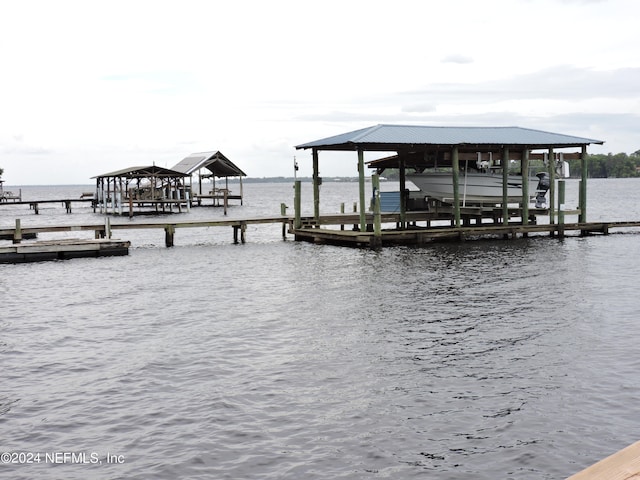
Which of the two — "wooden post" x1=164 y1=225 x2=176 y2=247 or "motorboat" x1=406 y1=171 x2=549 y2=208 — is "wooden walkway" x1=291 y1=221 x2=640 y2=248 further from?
"wooden post" x1=164 y1=225 x2=176 y2=247

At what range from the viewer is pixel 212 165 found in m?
76.2

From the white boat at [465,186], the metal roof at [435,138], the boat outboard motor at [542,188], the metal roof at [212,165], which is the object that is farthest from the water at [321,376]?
the metal roof at [212,165]

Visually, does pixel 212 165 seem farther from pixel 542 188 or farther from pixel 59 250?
pixel 59 250

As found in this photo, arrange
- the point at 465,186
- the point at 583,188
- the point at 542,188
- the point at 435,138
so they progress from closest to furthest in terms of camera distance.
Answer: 1. the point at 435,138
2. the point at 465,186
3. the point at 583,188
4. the point at 542,188

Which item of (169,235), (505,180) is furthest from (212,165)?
(505,180)

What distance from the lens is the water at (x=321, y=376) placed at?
9070 millimetres

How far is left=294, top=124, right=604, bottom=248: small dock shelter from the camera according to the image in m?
32.8

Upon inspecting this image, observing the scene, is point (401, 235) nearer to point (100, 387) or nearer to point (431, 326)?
point (431, 326)

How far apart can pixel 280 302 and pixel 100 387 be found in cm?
854

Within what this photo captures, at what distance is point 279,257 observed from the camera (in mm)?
31406

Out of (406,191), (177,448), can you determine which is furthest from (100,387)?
(406,191)

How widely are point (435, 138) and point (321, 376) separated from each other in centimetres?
2381

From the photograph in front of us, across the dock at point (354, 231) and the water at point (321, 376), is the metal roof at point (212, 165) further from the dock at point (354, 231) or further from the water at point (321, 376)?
the water at point (321, 376)

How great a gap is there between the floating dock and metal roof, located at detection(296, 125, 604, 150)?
438 inches
